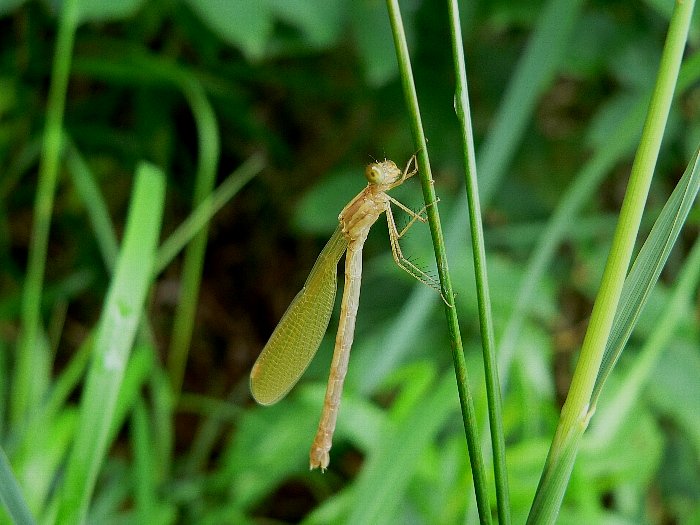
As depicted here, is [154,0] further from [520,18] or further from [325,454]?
[325,454]

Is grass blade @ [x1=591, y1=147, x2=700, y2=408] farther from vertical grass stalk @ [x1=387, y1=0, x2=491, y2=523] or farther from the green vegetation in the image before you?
vertical grass stalk @ [x1=387, y1=0, x2=491, y2=523]

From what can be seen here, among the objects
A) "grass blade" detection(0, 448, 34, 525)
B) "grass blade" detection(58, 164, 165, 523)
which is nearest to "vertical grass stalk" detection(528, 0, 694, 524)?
"grass blade" detection(0, 448, 34, 525)

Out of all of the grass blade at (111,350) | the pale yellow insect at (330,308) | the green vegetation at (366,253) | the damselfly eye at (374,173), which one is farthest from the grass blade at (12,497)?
the damselfly eye at (374,173)

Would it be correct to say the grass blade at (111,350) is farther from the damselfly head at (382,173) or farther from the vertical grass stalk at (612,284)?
the vertical grass stalk at (612,284)

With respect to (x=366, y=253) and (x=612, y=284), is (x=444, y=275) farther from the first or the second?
(x=366, y=253)

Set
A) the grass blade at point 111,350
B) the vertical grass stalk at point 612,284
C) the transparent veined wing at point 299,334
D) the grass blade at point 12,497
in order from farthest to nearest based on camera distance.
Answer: the transparent veined wing at point 299,334 < the grass blade at point 111,350 < the grass blade at point 12,497 < the vertical grass stalk at point 612,284

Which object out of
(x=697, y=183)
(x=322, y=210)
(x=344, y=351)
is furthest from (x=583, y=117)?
(x=697, y=183)
